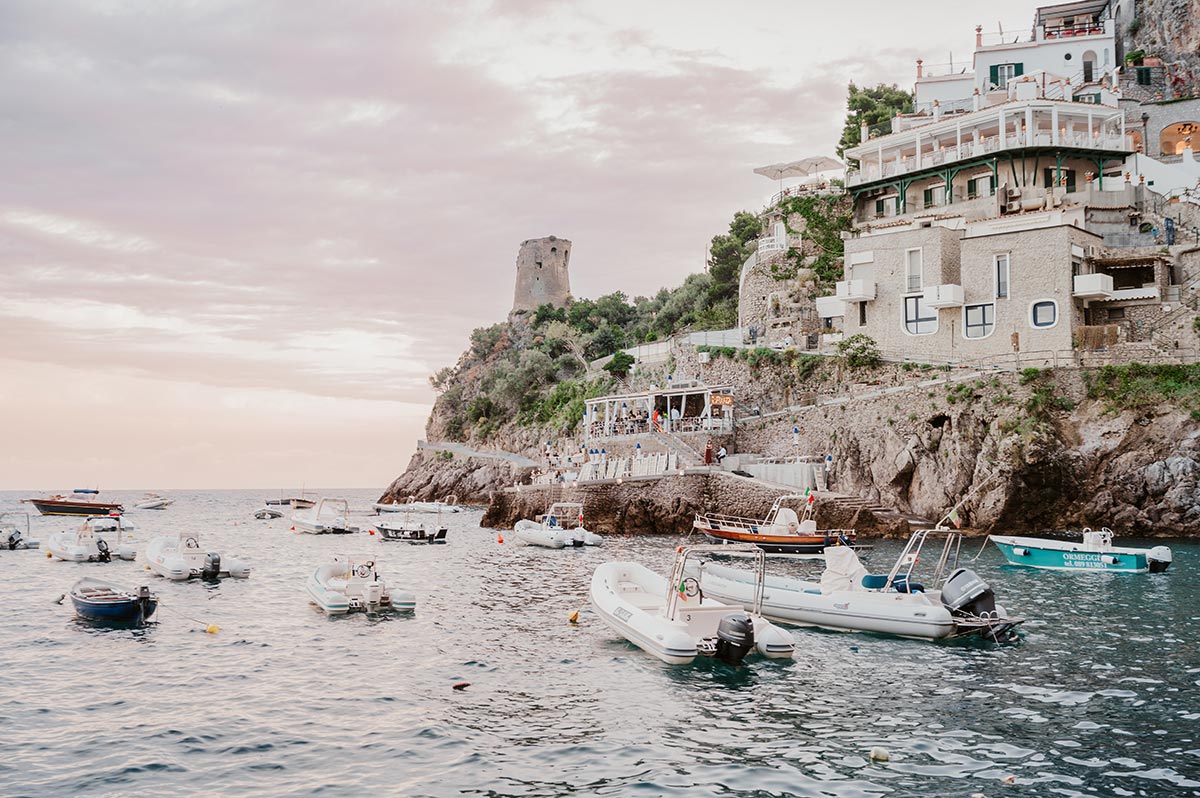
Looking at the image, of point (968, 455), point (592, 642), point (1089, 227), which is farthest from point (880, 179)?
point (592, 642)

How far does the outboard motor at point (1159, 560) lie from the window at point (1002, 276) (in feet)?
63.8

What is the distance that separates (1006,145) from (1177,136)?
55.9ft

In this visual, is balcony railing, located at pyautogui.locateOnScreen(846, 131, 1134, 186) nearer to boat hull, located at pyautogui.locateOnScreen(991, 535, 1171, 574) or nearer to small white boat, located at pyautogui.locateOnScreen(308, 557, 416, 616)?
boat hull, located at pyautogui.locateOnScreen(991, 535, 1171, 574)

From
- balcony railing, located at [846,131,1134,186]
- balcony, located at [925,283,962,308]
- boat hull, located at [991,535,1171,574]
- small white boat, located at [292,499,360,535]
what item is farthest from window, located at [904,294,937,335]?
small white boat, located at [292,499,360,535]

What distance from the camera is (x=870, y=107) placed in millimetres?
68438

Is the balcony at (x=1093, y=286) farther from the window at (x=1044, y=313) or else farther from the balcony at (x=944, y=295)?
the balcony at (x=944, y=295)

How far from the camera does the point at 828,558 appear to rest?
23.2 meters

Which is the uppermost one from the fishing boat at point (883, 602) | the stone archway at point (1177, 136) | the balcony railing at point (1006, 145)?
the stone archway at point (1177, 136)

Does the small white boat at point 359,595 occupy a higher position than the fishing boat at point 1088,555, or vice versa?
the fishing boat at point 1088,555

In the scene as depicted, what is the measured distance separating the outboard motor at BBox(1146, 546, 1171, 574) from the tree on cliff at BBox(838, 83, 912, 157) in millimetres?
38796

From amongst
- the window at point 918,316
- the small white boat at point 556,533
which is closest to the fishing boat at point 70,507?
the small white boat at point 556,533

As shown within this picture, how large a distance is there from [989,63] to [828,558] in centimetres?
5377

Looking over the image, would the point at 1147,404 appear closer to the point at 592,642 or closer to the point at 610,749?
the point at 592,642

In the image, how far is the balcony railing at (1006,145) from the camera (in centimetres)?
5244
